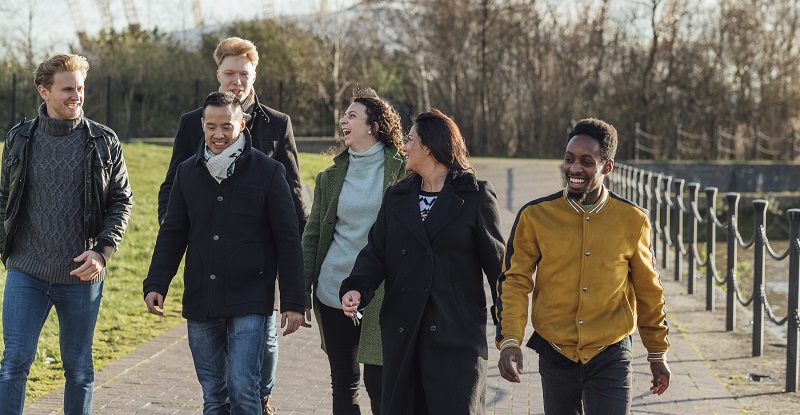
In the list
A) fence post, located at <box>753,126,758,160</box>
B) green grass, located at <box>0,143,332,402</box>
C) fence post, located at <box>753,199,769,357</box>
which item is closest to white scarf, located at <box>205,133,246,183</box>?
green grass, located at <box>0,143,332,402</box>

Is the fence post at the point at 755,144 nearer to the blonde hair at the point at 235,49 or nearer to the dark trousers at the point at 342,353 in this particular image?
the blonde hair at the point at 235,49

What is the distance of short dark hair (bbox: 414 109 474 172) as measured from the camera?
15.3 feet

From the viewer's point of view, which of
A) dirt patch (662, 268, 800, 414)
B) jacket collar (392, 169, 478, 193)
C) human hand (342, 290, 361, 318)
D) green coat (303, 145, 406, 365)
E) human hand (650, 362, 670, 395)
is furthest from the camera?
dirt patch (662, 268, 800, 414)

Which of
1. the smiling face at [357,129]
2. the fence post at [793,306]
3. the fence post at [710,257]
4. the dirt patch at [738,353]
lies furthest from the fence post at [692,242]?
the smiling face at [357,129]

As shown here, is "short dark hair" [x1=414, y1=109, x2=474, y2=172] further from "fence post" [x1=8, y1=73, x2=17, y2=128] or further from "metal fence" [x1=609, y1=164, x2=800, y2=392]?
"fence post" [x1=8, y1=73, x2=17, y2=128]

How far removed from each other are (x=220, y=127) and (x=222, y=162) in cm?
15

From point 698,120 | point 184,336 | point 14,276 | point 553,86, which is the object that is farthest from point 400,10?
point 14,276

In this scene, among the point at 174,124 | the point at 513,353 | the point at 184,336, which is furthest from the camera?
the point at 174,124

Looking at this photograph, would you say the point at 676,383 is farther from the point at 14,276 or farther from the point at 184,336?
the point at 14,276

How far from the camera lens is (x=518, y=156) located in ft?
115

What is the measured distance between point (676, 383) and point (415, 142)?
136 inches

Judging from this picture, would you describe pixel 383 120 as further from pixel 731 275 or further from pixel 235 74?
pixel 731 275

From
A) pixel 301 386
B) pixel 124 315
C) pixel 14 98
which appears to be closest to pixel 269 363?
pixel 301 386

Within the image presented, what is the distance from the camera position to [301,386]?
704 cm
